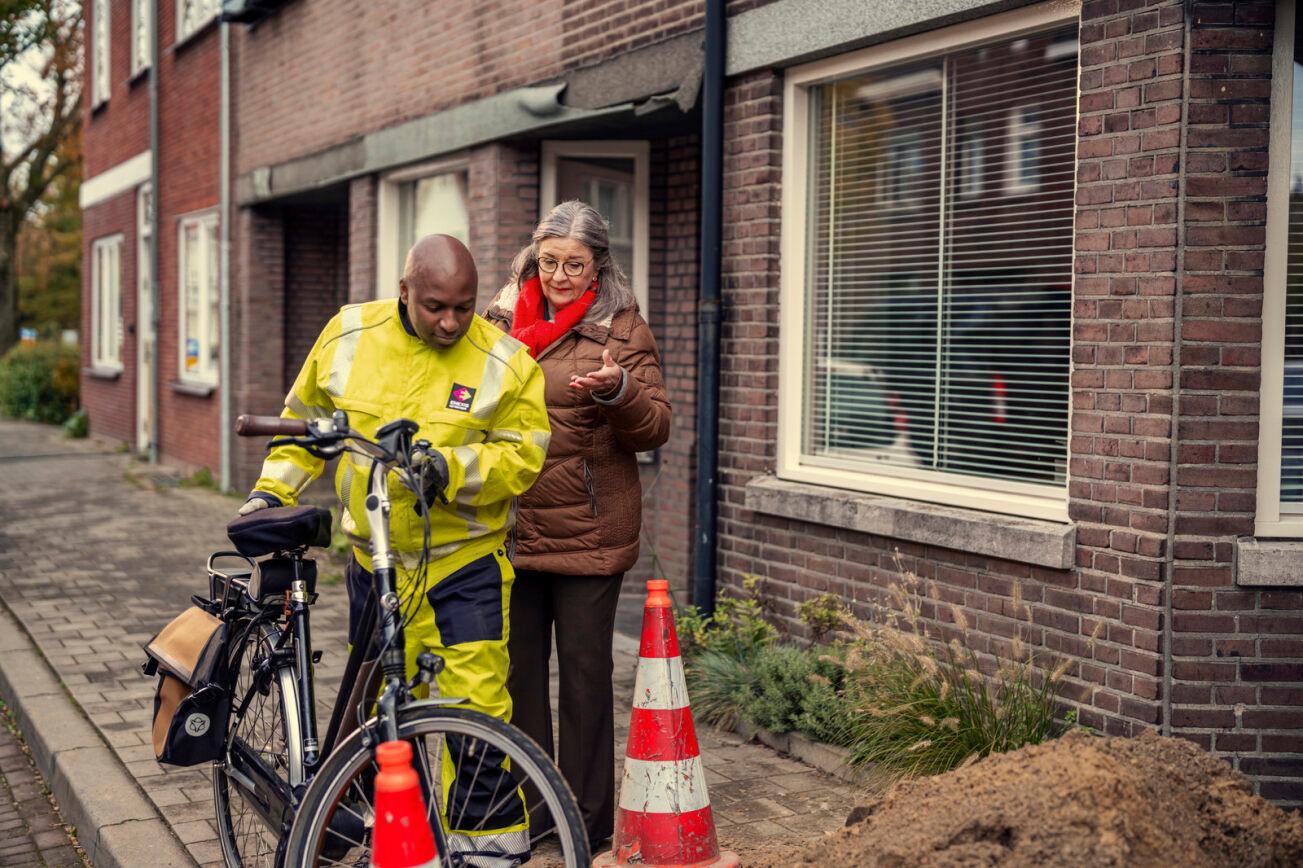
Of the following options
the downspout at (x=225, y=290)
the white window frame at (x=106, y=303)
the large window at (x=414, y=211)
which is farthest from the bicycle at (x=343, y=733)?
the white window frame at (x=106, y=303)

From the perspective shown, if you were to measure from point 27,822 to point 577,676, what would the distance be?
2.25 meters

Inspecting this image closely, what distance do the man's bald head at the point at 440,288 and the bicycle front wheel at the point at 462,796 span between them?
0.96 m

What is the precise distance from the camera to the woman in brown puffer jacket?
4.48 metres

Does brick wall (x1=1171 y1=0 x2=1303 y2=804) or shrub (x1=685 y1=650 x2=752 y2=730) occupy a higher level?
brick wall (x1=1171 y1=0 x2=1303 y2=804)

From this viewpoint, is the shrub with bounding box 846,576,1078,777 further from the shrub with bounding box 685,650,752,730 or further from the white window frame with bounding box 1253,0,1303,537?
the white window frame with bounding box 1253,0,1303,537

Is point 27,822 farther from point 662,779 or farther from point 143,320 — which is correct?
point 143,320

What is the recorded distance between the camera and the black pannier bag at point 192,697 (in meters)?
3.92

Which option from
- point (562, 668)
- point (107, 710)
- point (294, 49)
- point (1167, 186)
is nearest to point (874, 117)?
point (1167, 186)

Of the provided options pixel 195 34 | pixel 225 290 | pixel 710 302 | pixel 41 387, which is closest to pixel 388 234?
pixel 225 290

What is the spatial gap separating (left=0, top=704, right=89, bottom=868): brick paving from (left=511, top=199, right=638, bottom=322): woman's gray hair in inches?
97.7

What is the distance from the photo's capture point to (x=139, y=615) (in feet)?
27.3

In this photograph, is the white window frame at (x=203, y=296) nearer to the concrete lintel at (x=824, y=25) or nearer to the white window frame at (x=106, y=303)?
the white window frame at (x=106, y=303)

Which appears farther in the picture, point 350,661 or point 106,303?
point 106,303

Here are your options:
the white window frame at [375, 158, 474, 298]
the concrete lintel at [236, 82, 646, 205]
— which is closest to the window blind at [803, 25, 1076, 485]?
the concrete lintel at [236, 82, 646, 205]
